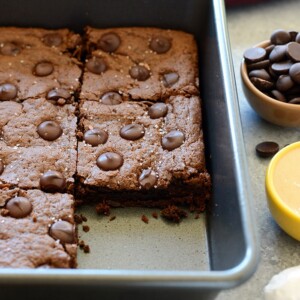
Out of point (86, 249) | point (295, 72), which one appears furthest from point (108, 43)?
point (86, 249)

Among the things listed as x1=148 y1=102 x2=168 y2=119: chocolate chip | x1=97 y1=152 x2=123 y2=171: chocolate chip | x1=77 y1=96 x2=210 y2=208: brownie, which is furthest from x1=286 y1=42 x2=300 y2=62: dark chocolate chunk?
x1=97 y1=152 x2=123 y2=171: chocolate chip

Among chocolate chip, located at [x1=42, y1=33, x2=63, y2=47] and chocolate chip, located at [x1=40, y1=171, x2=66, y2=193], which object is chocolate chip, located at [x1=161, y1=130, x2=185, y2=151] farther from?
chocolate chip, located at [x1=42, y1=33, x2=63, y2=47]

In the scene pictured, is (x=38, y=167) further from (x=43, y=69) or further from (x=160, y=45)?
(x=160, y=45)

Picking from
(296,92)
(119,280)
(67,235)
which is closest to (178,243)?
(67,235)

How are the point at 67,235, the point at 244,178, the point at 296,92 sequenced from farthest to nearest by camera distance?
the point at 296,92 → the point at 67,235 → the point at 244,178

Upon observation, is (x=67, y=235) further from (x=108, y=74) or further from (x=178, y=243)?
(x=108, y=74)
